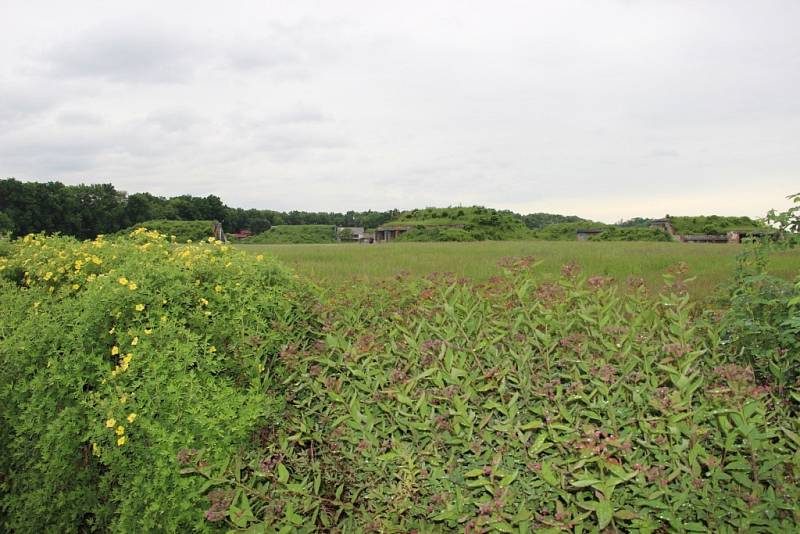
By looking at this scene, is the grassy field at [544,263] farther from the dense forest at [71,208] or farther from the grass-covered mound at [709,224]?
the dense forest at [71,208]

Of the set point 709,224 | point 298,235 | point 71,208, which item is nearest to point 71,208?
point 71,208

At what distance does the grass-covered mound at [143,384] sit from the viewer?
3143mm

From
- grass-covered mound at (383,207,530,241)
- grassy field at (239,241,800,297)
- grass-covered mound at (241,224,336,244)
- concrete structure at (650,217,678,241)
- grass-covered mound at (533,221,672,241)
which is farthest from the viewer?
grass-covered mound at (241,224,336,244)

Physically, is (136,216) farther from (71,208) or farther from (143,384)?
(143,384)

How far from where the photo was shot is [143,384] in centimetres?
327

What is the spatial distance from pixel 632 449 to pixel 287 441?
5.68ft

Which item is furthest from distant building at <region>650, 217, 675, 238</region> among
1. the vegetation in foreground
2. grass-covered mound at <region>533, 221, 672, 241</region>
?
the vegetation in foreground

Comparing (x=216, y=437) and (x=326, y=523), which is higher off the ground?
(x=216, y=437)

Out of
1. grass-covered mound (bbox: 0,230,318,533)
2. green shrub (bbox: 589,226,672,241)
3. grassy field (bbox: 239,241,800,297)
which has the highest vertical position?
green shrub (bbox: 589,226,672,241)

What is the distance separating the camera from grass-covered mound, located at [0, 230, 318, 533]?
10.3ft

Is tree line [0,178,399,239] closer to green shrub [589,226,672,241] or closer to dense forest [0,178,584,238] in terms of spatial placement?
dense forest [0,178,584,238]

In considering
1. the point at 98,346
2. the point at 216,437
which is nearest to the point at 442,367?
the point at 216,437

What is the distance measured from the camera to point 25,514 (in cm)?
415

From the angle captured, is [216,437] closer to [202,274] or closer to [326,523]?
[326,523]
